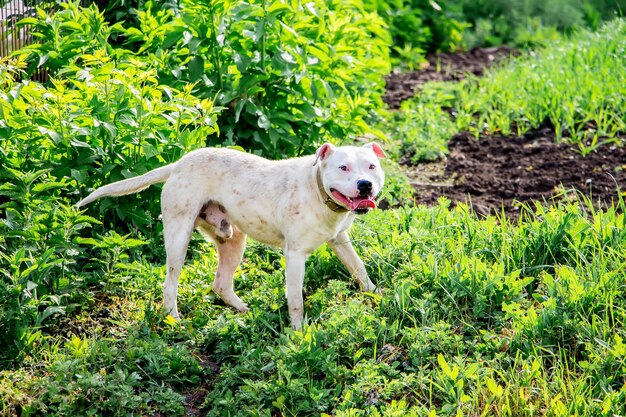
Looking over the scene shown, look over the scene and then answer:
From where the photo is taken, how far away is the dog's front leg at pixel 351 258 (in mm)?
5633

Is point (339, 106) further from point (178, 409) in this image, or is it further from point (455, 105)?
point (178, 409)

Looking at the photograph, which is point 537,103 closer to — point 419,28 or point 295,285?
point 419,28

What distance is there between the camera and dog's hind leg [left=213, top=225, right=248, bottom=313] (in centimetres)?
576

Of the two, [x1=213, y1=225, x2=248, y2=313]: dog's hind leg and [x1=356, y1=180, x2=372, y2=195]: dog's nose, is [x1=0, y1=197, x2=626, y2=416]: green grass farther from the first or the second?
[x1=356, y1=180, x2=372, y2=195]: dog's nose

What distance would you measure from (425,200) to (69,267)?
2981 mm

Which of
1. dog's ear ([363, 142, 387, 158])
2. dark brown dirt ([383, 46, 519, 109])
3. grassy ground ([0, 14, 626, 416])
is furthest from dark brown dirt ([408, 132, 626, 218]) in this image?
dog's ear ([363, 142, 387, 158])

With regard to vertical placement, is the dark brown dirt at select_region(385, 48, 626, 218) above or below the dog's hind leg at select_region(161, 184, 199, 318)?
below

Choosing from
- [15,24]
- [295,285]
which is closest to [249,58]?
[15,24]

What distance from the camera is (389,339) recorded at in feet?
16.5

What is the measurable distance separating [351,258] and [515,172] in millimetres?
2913

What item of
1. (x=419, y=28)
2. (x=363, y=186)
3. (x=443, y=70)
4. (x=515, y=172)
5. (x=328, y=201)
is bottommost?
(x=443, y=70)

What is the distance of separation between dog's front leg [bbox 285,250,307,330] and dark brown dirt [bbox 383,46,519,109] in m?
5.14

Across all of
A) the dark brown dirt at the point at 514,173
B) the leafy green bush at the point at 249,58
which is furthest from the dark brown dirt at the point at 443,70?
the leafy green bush at the point at 249,58

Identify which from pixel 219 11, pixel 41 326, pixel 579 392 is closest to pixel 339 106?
pixel 219 11
